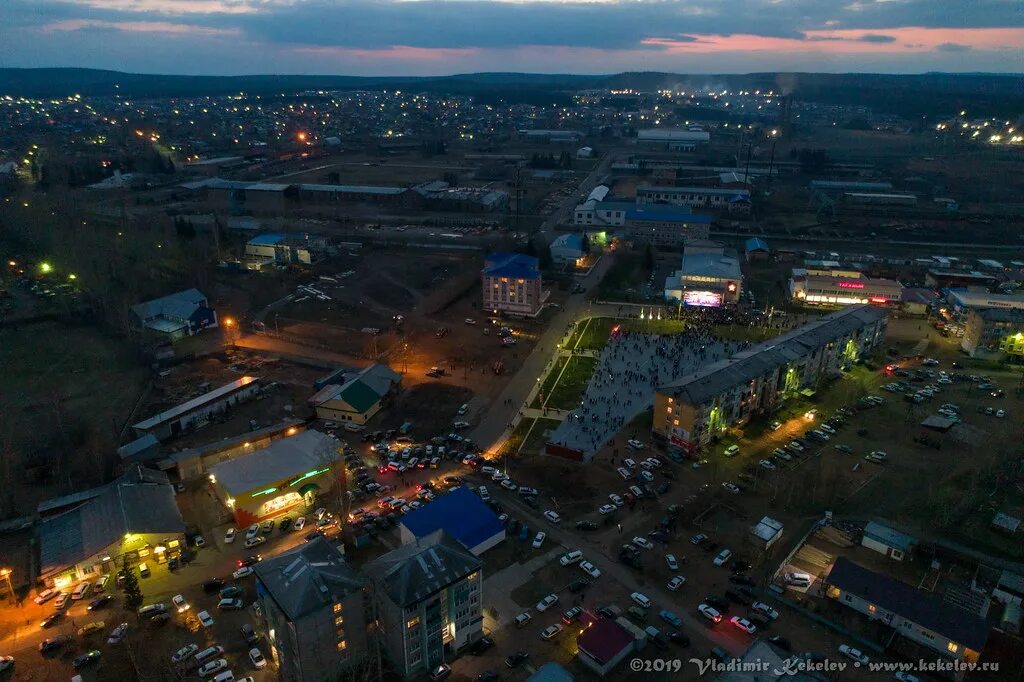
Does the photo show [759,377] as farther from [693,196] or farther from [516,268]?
[693,196]

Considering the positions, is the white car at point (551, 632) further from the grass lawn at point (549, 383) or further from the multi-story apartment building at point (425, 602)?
the grass lawn at point (549, 383)

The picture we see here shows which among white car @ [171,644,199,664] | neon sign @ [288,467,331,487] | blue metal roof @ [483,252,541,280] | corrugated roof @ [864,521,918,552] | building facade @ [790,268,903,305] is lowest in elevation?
white car @ [171,644,199,664]

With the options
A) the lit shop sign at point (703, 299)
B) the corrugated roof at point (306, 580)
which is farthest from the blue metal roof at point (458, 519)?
the lit shop sign at point (703, 299)

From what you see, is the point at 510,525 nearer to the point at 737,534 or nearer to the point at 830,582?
the point at 737,534

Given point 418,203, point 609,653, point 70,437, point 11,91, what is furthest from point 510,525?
point 11,91

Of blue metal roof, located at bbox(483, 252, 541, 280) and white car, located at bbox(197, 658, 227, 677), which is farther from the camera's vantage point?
blue metal roof, located at bbox(483, 252, 541, 280)

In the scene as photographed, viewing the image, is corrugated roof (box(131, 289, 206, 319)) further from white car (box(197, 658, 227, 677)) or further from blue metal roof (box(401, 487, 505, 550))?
white car (box(197, 658, 227, 677))

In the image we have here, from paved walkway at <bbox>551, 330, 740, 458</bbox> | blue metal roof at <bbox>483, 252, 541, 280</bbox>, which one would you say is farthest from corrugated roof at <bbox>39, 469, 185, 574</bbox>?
blue metal roof at <bbox>483, 252, 541, 280</bbox>
